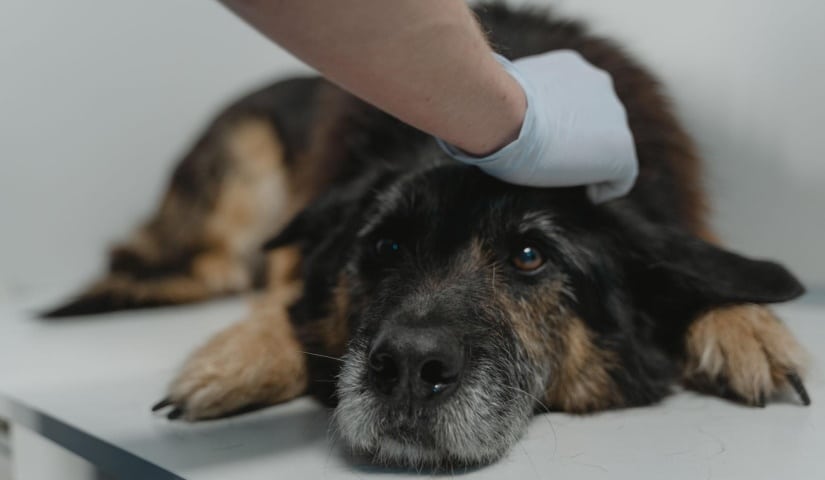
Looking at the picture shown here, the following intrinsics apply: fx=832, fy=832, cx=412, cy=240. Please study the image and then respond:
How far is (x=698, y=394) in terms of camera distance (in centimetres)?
178

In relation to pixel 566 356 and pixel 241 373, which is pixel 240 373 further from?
pixel 566 356

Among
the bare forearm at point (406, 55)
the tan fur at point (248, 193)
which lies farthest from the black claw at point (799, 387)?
the tan fur at point (248, 193)

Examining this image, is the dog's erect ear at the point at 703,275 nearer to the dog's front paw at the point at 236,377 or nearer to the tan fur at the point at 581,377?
the tan fur at the point at 581,377

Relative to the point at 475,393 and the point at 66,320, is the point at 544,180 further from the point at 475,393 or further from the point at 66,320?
the point at 66,320

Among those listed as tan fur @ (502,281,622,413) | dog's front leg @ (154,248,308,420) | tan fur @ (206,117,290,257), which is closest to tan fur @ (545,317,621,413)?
tan fur @ (502,281,622,413)

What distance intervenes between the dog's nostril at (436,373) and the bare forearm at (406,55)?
1.18 feet

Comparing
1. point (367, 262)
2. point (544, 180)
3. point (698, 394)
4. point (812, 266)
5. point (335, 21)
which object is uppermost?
point (335, 21)

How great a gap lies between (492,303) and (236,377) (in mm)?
562

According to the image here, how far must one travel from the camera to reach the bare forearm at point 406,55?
994 millimetres

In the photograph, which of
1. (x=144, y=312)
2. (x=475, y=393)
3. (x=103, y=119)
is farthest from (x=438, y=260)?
(x=103, y=119)

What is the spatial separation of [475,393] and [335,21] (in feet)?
2.28

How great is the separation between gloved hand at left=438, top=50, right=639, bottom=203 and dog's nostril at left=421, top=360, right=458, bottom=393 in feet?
1.15

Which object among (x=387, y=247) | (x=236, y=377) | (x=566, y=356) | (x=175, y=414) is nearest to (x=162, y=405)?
(x=175, y=414)

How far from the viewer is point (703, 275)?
172 cm
